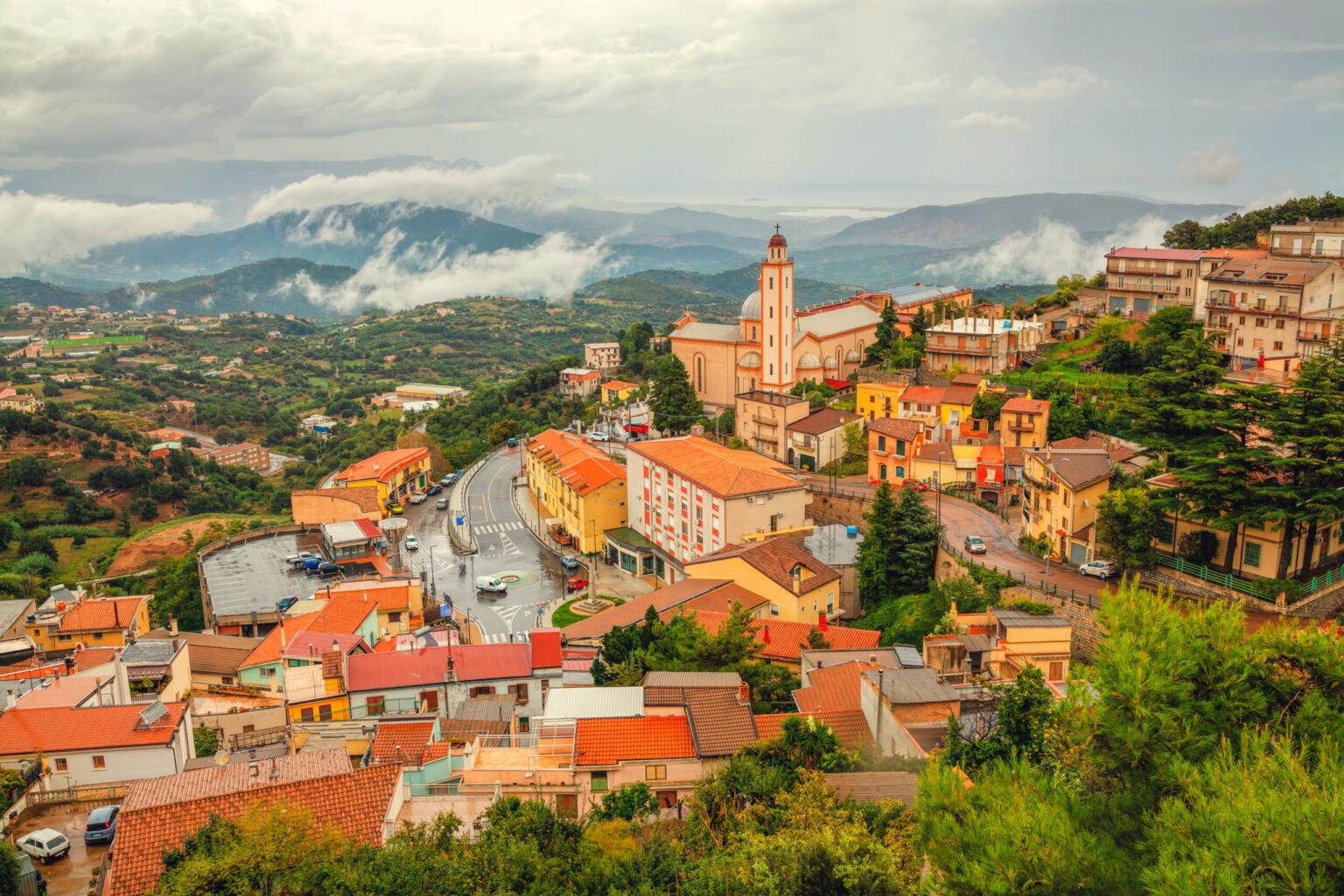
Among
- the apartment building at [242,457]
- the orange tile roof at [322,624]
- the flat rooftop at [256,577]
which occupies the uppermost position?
the orange tile roof at [322,624]

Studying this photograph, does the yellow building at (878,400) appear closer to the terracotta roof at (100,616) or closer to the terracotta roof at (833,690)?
the terracotta roof at (833,690)

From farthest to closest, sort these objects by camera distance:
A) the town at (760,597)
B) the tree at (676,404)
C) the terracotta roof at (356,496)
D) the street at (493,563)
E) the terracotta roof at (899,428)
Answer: the tree at (676,404), the terracotta roof at (356,496), the terracotta roof at (899,428), the street at (493,563), the town at (760,597)

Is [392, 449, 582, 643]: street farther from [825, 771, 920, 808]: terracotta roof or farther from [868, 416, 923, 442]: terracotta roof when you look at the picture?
[825, 771, 920, 808]: terracotta roof

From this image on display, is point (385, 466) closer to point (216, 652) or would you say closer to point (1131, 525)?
point (216, 652)

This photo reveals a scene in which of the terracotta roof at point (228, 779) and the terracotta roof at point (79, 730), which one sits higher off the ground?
the terracotta roof at point (228, 779)

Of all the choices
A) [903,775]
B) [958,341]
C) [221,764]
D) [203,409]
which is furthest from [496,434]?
[903,775]

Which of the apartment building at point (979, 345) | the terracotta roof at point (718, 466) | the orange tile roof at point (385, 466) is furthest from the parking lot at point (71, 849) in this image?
the apartment building at point (979, 345)

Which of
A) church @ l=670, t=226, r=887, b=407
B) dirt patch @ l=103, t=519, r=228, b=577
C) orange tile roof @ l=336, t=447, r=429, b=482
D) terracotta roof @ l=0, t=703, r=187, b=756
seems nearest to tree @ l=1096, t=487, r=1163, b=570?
terracotta roof @ l=0, t=703, r=187, b=756
